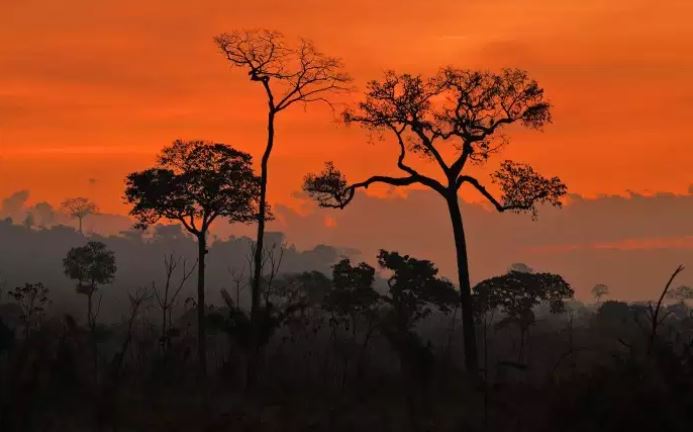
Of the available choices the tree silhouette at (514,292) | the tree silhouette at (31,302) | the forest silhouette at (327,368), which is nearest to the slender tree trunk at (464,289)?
the forest silhouette at (327,368)

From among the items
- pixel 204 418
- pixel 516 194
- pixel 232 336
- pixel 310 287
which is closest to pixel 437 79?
pixel 516 194

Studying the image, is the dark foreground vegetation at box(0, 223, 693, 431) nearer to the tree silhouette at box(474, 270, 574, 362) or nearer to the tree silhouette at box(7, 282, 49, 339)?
the tree silhouette at box(7, 282, 49, 339)

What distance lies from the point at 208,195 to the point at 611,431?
29.8 m

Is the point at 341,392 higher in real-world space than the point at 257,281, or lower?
lower

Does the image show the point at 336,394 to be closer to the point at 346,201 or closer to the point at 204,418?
the point at 204,418

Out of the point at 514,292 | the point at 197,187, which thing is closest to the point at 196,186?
the point at 197,187

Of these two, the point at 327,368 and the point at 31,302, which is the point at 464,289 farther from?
the point at 31,302

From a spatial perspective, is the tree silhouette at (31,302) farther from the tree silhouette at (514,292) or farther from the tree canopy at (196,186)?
the tree silhouette at (514,292)

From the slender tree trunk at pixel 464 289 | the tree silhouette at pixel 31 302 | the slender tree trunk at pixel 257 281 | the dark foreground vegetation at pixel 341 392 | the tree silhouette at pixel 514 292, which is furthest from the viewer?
the tree silhouette at pixel 514 292

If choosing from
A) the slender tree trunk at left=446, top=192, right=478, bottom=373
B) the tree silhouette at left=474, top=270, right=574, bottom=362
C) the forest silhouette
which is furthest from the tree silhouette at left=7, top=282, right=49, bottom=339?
the tree silhouette at left=474, top=270, right=574, bottom=362

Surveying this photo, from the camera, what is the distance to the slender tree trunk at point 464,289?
2889cm

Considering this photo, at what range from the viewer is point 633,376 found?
11.8 meters

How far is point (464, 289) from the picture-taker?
30.0 meters

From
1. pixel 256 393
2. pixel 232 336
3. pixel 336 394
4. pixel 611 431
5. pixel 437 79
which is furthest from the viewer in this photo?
pixel 437 79
